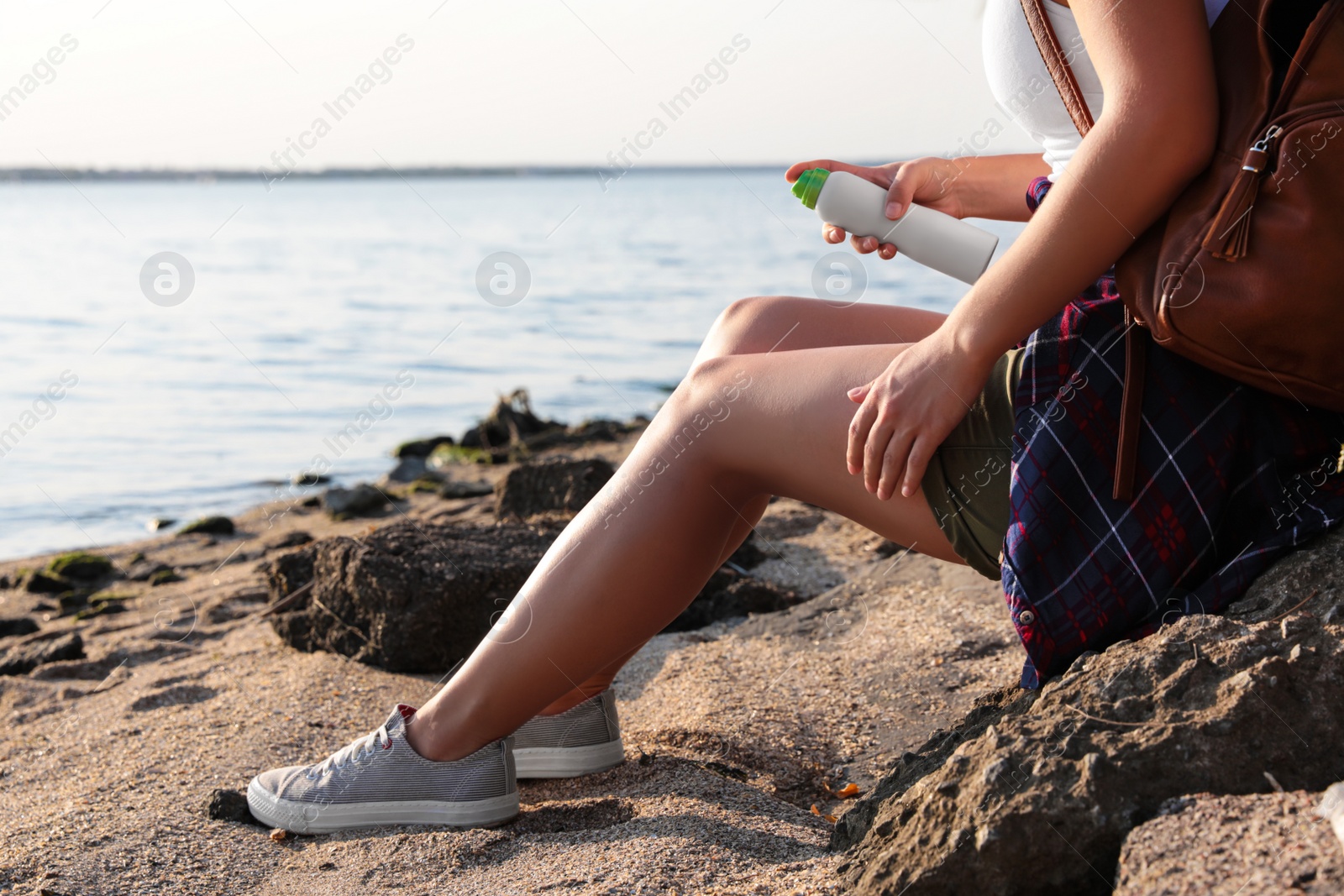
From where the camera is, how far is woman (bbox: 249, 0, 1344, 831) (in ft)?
4.49

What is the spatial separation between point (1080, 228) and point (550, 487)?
10.5 feet

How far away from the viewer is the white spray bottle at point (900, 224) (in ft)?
6.52

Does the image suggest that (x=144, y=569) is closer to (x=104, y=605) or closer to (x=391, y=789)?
(x=104, y=605)

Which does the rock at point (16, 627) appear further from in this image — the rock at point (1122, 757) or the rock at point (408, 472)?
the rock at point (1122, 757)

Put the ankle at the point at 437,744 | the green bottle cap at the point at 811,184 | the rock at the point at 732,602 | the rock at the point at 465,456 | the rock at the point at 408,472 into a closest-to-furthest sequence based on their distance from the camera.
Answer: the ankle at the point at 437,744
the green bottle cap at the point at 811,184
the rock at the point at 732,602
the rock at the point at 408,472
the rock at the point at 465,456

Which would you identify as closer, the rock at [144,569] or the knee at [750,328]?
the knee at [750,328]

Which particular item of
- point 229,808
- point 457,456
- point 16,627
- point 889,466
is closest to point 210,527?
point 16,627

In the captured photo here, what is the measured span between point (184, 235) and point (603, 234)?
13.3m

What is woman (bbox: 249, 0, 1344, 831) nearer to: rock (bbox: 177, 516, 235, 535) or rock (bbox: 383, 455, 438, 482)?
rock (bbox: 177, 516, 235, 535)

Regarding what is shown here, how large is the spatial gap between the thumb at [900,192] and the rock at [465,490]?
4.28 meters

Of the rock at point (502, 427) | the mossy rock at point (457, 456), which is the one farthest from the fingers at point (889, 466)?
the rock at point (502, 427)

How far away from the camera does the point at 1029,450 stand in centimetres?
145

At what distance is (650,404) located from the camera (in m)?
9.78

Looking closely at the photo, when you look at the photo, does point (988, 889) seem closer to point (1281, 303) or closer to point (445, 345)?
point (1281, 303)
